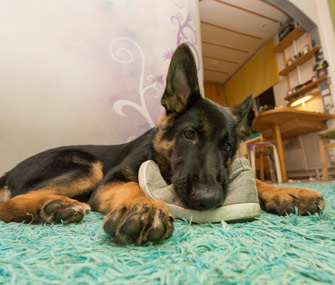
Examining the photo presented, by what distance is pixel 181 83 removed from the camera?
1663 mm

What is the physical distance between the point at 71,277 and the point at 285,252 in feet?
2.11

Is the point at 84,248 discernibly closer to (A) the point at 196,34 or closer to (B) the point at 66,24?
(B) the point at 66,24

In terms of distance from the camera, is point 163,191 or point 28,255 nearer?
point 28,255

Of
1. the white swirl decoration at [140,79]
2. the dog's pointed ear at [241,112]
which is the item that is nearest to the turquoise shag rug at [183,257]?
the dog's pointed ear at [241,112]

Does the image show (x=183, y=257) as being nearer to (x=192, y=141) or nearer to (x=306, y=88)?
(x=192, y=141)

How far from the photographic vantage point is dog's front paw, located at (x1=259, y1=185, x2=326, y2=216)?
1.14 m

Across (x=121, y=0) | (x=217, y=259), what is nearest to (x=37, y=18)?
(x=121, y=0)

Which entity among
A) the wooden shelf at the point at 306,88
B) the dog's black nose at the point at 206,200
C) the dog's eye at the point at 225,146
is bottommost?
the dog's black nose at the point at 206,200

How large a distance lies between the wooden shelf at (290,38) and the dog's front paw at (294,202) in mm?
8260

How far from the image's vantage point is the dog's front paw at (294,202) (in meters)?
1.14

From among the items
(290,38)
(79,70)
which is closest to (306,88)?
(290,38)

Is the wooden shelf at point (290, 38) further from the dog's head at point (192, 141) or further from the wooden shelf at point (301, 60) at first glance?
the dog's head at point (192, 141)

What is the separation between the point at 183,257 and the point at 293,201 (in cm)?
86

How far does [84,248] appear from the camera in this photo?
701 mm
